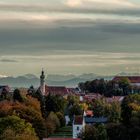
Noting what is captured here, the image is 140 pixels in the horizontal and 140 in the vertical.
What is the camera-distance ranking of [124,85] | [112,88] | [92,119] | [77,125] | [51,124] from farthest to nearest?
1. [124,85]
2. [112,88]
3. [92,119]
4. [77,125]
5. [51,124]

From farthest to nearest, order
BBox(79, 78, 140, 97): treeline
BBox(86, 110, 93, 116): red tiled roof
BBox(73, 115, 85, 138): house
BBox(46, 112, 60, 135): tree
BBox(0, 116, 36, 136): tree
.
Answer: BBox(79, 78, 140, 97): treeline
BBox(86, 110, 93, 116): red tiled roof
BBox(73, 115, 85, 138): house
BBox(46, 112, 60, 135): tree
BBox(0, 116, 36, 136): tree

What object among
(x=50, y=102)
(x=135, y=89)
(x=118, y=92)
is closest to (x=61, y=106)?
(x=50, y=102)

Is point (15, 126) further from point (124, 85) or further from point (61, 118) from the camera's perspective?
point (124, 85)

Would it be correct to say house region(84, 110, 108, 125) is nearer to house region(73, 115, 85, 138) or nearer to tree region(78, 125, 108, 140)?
house region(73, 115, 85, 138)

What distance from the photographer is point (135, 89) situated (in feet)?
556

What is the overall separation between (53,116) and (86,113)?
590 inches

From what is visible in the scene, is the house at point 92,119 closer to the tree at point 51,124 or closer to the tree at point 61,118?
the tree at point 61,118

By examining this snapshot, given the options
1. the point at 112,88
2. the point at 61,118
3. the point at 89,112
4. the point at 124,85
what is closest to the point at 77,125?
the point at 61,118

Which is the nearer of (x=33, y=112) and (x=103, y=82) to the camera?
(x=33, y=112)

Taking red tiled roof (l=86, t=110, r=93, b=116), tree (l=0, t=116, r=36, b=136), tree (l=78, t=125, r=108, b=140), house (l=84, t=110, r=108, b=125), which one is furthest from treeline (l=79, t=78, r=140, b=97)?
tree (l=0, t=116, r=36, b=136)

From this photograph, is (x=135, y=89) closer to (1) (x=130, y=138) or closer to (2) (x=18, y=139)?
(1) (x=130, y=138)

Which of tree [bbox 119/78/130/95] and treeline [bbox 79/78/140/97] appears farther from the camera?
tree [bbox 119/78/130/95]

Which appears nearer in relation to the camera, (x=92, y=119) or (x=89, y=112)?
(x=92, y=119)

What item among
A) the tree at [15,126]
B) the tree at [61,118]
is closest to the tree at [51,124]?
the tree at [61,118]
